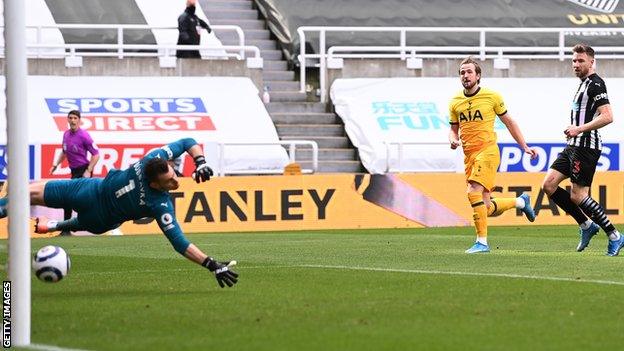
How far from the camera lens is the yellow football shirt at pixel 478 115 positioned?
18.0 metres

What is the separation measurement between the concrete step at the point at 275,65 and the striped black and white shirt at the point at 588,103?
60.6 ft

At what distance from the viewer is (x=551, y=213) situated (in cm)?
2795

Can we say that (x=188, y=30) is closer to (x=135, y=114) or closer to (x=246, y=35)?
(x=135, y=114)

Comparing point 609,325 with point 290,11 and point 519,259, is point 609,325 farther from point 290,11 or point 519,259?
point 290,11

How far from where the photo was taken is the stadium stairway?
32.0 metres

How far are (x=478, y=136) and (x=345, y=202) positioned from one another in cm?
941

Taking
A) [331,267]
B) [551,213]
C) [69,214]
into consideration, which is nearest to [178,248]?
[331,267]

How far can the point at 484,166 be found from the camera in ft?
58.6

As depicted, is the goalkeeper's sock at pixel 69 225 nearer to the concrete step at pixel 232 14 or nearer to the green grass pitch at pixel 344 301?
the green grass pitch at pixel 344 301

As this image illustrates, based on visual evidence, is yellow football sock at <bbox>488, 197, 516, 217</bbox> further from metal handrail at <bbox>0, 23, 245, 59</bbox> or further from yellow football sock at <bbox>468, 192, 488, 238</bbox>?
metal handrail at <bbox>0, 23, 245, 59</bbox>

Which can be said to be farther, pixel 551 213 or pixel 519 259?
pixel 551 213

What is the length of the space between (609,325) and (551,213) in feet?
58.4

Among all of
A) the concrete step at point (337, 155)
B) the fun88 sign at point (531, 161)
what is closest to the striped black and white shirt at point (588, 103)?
the fun88 sign at point (531, 161)

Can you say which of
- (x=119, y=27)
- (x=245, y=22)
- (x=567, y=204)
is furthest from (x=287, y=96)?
(x=567, y=204)
